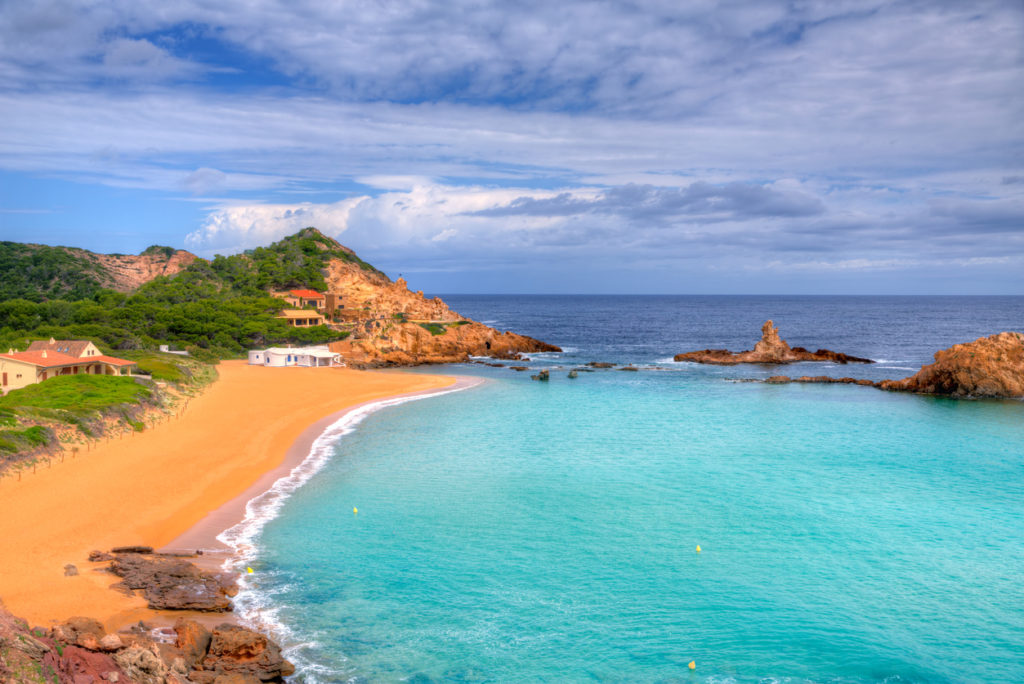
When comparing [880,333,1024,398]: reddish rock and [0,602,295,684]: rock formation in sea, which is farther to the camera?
[880,333,1024,398]: reddish rock

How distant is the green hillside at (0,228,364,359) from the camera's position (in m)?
68.4

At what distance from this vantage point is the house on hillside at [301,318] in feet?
283

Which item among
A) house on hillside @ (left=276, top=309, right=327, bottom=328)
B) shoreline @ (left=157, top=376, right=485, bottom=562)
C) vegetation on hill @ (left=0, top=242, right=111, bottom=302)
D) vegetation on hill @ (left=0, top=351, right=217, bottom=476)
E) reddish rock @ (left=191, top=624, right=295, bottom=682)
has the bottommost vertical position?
reddish rock @ (left=191, top=624, right=295, bottom=682)

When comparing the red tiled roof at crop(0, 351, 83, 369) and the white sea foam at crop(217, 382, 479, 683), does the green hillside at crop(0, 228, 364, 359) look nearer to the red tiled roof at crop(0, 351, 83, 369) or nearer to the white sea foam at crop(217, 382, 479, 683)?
the red tiled roof at crop(0, 351, 83, 369)

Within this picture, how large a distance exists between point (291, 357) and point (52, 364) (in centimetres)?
2701

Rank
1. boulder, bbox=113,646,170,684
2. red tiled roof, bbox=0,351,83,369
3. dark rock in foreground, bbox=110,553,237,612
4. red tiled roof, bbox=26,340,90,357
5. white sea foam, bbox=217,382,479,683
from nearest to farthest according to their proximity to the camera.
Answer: boulder, bbox=113,646,170,684, white sea foam, bbox=217,382,479,683, dark rock in foreground, bbox=110,553,237,612, red tiled roof, bbox=0,351,83,369, red tiled roof, bbox=26,340,90,357

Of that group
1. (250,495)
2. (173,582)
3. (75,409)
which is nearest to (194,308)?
(75,409)

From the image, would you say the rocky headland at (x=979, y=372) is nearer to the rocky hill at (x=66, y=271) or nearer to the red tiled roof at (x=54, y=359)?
the red tiled roof at (x=54, y=359)

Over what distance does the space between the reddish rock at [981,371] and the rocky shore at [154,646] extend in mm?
58275

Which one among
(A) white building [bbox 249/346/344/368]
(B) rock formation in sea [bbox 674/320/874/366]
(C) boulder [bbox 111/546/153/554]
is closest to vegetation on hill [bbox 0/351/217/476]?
(C) boulder [bbox 111/546/153/554]

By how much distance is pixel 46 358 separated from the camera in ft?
148

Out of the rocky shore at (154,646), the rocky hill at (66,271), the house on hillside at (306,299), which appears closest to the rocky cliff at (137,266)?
the rocky hill at (66,271)

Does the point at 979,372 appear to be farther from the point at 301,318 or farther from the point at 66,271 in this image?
the point at 66,271

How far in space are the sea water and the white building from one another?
1203 inches
